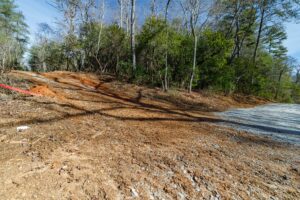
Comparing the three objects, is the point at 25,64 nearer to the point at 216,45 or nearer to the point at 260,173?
the point at 216,45

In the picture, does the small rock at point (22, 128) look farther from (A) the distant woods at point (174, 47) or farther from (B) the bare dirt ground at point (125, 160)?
(A) the distant woods at point (174, 47)

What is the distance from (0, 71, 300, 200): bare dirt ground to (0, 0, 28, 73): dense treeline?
55.6 ft

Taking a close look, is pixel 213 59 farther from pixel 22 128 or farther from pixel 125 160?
pixel 22 128

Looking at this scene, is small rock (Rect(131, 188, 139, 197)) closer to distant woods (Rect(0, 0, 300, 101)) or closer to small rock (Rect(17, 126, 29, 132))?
small rock (Rect(17, 126, 29, 132))

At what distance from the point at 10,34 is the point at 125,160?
2476cm

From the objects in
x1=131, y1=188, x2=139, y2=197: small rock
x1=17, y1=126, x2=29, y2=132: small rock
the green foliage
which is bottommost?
x1=131, y1=188, x2=139, y2=197: small rock

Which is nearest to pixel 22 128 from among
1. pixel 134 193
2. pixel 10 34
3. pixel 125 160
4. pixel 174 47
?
pixel 125 160

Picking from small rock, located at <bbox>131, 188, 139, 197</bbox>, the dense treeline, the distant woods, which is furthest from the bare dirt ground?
the dense treeline

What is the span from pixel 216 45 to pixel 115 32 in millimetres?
5884

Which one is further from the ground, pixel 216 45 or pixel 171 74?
pixel 216 45

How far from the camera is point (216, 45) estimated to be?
423 inches

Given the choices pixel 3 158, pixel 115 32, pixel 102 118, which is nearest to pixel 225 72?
pixel 115 32

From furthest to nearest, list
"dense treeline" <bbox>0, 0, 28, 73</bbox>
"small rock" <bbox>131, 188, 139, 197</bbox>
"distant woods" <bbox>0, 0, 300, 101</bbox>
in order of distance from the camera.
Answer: "dense treeline" <bbox>0, 0, 28, 73</bbox> → "distant woods" <bbox>0, 0, 300, 101</bbox> → "small rock" <bbox>131, 188, 139, 197</bbox>

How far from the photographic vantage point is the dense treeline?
18216 mm
